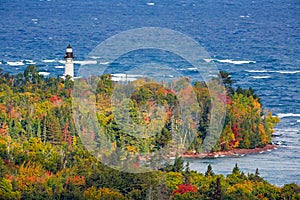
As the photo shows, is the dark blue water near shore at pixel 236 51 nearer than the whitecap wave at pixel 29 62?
Yes

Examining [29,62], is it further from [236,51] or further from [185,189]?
[185,189]

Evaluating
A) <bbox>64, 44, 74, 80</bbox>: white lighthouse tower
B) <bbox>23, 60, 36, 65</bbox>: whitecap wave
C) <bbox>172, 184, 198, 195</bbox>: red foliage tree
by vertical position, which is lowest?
<bbox>172, 184, 198, 195</bbox>: red foliage tree

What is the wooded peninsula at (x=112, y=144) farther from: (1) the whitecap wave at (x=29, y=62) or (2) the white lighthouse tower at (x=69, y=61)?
(1) the whitecap wave at (x=29, y=62)

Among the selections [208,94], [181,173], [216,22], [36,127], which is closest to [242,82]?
[208,94]

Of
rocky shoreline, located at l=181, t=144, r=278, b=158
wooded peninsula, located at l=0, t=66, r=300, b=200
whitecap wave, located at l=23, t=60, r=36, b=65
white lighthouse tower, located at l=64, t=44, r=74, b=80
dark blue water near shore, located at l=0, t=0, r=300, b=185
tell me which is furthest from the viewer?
whitecap wave, located at l=23, t=60, r=36, b=65

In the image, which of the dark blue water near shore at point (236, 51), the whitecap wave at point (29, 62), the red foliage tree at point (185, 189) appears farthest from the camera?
the whitecap wave at point (29, 62)

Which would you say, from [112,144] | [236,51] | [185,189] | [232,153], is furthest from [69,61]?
[236,51]

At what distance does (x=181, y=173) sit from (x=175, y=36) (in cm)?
10619

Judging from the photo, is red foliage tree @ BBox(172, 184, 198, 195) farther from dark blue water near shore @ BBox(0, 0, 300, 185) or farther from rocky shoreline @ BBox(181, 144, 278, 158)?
rocky shoreline @ BBox(181, 144, 278, 158)

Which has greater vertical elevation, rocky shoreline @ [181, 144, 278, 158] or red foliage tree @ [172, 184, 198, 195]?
rocky shoreline @ [181, 144, 278, 158]

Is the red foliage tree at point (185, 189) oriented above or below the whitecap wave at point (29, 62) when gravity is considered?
below

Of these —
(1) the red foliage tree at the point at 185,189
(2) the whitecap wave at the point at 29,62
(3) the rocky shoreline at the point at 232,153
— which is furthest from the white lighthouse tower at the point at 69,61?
(2) the whitecap wave at the point at 29,62

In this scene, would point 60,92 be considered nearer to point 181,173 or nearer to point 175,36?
point 181,173

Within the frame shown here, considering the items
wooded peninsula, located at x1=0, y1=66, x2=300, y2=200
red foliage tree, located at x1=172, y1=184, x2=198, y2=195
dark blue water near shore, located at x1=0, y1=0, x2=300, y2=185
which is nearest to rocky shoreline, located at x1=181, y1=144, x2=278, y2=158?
wooded peninsula, located at x1=0, y1=66, x2=300, y2=200
